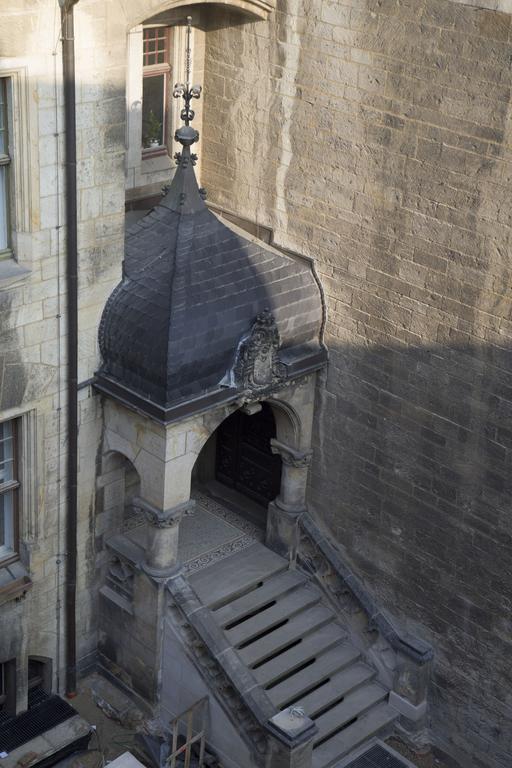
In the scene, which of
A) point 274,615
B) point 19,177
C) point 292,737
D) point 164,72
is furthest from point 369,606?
point 164,72

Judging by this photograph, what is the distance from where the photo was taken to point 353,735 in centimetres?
1739

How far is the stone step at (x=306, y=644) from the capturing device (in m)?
17.3

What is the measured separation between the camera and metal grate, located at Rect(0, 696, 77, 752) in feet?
55.2

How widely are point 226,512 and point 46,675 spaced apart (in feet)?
12.2

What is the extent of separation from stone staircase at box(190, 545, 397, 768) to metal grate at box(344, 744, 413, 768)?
163 millimetres

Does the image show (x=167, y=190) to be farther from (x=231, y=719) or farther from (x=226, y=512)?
(x=231, y=719)

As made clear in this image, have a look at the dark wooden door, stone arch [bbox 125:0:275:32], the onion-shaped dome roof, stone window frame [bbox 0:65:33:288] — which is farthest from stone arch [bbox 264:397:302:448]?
stone arch [bbox 125:0:275:32]

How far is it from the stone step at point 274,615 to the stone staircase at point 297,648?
13mm

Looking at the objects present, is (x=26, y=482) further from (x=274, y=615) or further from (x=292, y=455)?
(x=274, y=615)

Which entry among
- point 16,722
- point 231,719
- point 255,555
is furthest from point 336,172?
point 16,722

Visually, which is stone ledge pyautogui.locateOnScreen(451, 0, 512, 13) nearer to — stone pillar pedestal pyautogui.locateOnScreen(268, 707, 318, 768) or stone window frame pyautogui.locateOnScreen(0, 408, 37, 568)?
stone window frame pyautogui.locateOnScreen(0, 408, 37, 568)

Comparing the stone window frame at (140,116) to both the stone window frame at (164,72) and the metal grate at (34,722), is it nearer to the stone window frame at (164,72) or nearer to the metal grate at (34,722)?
the stone window frame at (164,72)

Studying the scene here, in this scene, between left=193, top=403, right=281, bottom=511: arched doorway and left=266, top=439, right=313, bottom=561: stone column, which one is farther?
left=193, top=403, right=281, bottom=511: arched doorway

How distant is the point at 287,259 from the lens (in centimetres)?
1722
